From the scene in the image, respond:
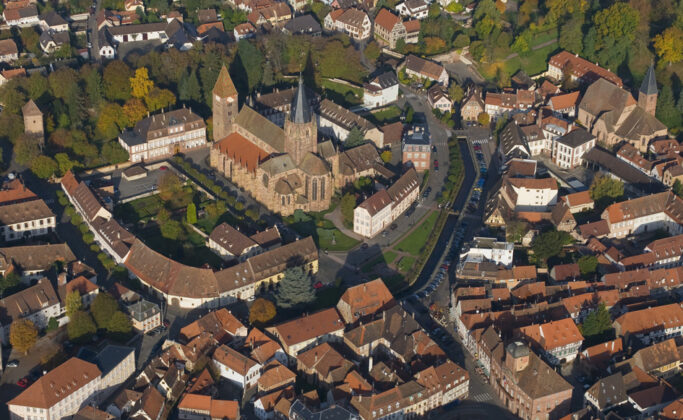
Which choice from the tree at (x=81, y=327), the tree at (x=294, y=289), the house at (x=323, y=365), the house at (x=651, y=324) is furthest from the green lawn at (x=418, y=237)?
the tree at (x=81, y=327)

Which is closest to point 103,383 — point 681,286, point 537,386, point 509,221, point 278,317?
point 278,317

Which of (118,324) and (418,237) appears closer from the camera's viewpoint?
(118,324)

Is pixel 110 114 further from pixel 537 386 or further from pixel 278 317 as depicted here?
pixel 537 386

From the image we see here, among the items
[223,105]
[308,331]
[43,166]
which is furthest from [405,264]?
[43,166]

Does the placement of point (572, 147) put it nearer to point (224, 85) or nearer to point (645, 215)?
point (645, 215)

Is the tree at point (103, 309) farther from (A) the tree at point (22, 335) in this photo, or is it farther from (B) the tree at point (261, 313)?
(B) the tree at point (261, 313)

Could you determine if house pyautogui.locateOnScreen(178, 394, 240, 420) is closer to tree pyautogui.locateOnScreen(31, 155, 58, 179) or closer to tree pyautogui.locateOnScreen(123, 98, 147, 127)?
tree pyautogui.locateOnScreen(31, 155, 58, 179)
